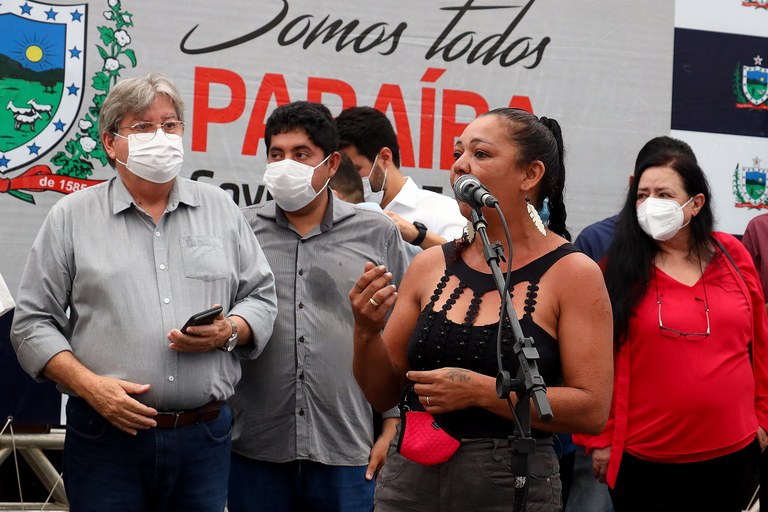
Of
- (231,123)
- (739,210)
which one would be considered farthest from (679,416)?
(231,123)

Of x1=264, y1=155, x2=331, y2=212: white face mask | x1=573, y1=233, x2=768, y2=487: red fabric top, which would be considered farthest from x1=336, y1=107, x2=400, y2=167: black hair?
x1=573, y1=233, x2=768, y2=487: red fabric top

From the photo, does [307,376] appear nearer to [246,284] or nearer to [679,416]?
[246,284]

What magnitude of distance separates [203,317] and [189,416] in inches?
14.1

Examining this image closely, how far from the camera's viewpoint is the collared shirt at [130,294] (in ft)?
10.5

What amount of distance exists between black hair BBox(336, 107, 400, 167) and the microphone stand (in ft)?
8.00

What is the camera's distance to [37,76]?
15.0 feet

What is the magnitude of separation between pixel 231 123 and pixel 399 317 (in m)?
2.43

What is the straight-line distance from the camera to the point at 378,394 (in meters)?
2.61

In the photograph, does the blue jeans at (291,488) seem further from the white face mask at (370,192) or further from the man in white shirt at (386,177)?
the white face mask at (370,192)

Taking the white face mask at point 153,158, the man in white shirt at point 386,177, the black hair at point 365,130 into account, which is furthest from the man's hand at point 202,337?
the black hair at point 365,130

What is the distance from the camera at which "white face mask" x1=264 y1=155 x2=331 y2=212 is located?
377 centimetres

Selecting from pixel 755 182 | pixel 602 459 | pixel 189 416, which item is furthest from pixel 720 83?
pixel 189 416

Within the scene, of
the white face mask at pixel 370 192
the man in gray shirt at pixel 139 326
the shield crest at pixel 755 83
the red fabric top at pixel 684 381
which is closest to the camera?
the man in gray shirt at pixel 139 326

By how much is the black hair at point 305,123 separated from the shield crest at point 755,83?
9.23 ft
